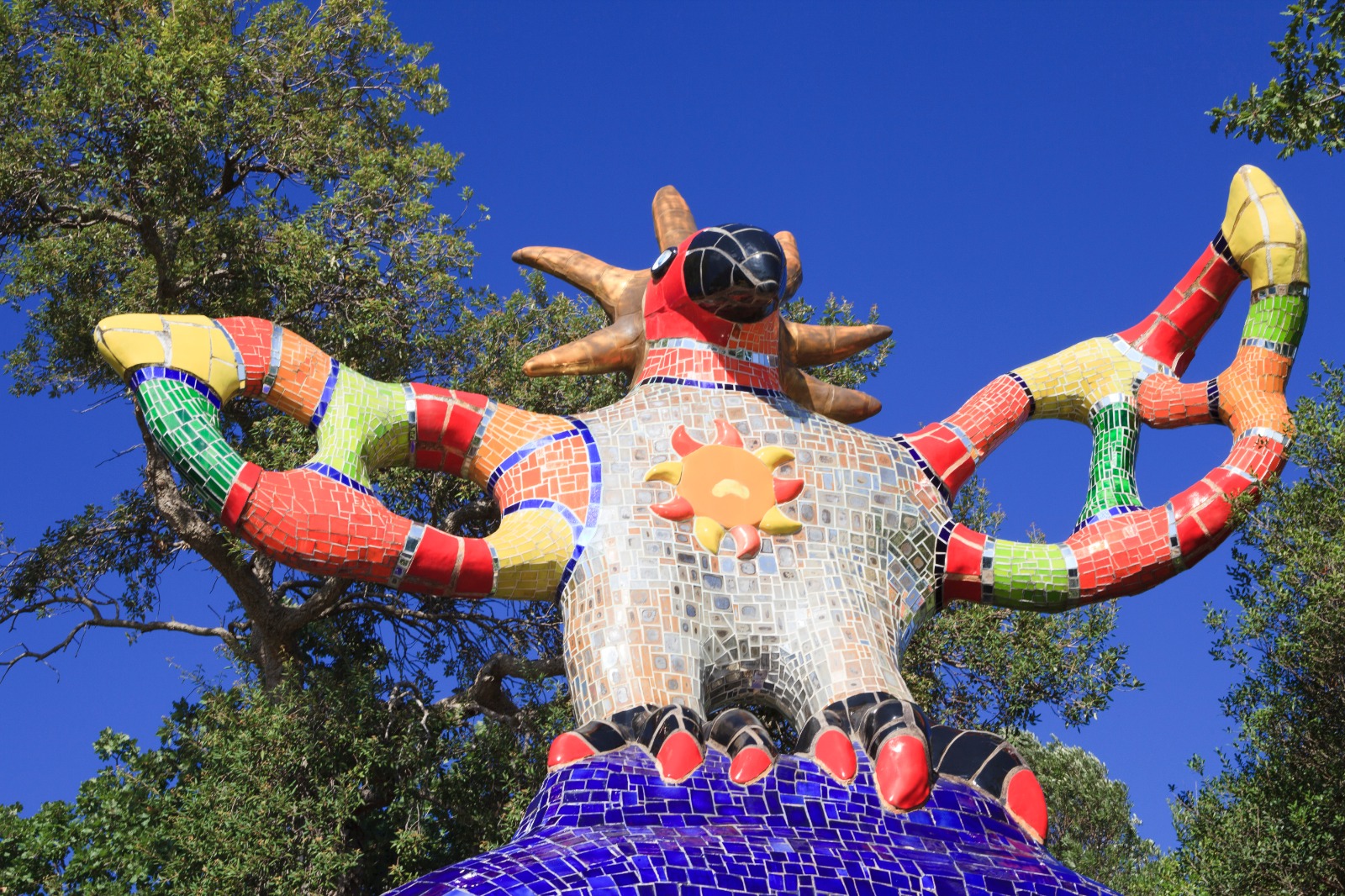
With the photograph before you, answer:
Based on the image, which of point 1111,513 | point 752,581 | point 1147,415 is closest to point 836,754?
point 752,581

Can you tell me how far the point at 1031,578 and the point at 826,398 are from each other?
1.44m

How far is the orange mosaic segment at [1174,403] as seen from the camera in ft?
25.0

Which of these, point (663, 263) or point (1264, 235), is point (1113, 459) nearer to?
point (1264, 235)

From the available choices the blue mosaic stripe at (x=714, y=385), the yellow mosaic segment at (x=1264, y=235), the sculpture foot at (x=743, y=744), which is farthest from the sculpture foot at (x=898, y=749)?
the yellow mosaic segment at (x=1264, y=235)

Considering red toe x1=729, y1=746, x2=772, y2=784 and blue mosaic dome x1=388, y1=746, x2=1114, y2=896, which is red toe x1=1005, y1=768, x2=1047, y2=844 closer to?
blue mosaic dome x1=388, y1=746, x2=1114, y2=896

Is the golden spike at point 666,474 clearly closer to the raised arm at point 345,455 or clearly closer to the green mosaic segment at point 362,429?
the raised arm at point 345,455

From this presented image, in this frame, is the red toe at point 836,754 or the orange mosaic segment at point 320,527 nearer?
the red toe at point 836,754

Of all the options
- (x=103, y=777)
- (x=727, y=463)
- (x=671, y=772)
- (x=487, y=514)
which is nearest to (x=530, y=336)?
(x=487, y=514)

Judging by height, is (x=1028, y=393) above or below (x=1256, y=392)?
above

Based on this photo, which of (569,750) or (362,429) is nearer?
(569,750)

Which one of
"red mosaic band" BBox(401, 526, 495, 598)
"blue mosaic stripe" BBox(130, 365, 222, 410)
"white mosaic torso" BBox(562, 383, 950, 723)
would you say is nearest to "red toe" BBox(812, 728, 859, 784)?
"white mosaic torso" BBox(562, 383, 950, 723)

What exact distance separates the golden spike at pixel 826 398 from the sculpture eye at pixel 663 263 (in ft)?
2.47

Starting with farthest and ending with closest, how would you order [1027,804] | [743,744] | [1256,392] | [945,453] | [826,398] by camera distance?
[826,398] < [1256,392] < [945,453] < [1027,804] < [743,744]

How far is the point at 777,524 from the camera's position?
6.74m
